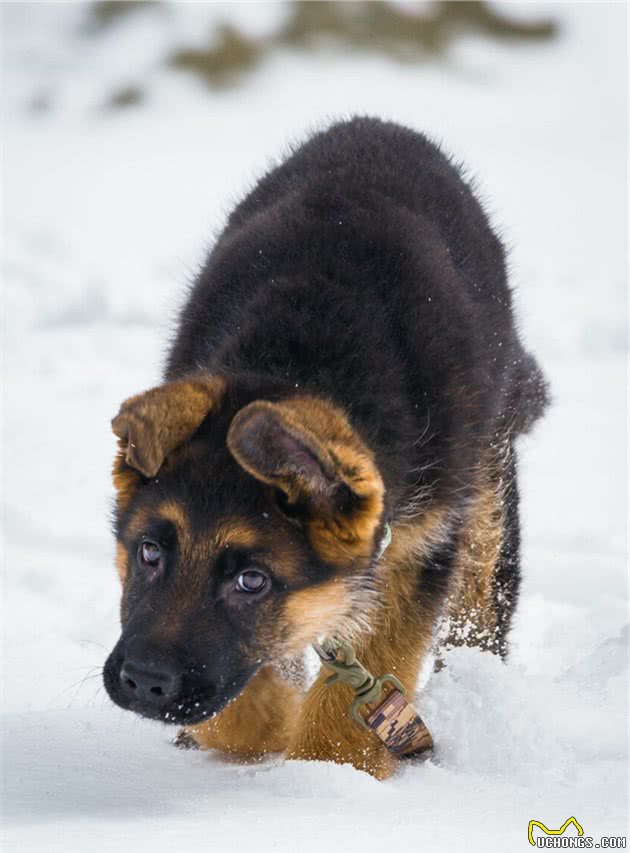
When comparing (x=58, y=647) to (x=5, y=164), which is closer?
(x=58, y=647)

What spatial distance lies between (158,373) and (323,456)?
582 cm

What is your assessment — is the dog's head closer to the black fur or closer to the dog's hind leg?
the black fur

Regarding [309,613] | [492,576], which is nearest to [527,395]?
[492,576]

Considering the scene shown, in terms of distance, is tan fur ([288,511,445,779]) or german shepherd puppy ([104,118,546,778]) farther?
tan fur ([288,511,445,779])

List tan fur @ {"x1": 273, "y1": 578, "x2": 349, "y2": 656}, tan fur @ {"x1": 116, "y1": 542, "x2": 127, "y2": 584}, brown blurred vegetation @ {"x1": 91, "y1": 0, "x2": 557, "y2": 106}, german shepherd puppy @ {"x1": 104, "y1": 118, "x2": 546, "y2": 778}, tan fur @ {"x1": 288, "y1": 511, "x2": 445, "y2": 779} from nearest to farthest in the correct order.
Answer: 1. german shepherd puppy @ {"x1": 104, "y1": 118, "x2": 546, "y2": 778}
2. tan fur @ {"x1": 273, "y1": 578, "x2": 349, "y2": 656}
3. tan fur @ {"x1": 116, "y1": 542, "x2": 127, "y2": 584}
4. tan fur @ {"x1": 288, "y1": 511, "x2": 445, "y2": 779}
5. brown blurred vegetation @ {"x1": 91, "y1": 0, "x2": 557, "y2": 106}

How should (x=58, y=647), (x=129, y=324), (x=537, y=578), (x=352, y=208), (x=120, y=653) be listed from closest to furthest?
(x=120, y=653) → (x=352, y=208) → (x=58, y=647) → (x=537, y=578) → (x=129, y=324)

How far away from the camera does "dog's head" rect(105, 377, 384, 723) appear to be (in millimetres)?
3592

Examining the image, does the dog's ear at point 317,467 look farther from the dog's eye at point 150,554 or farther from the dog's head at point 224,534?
the dog's eye at point 150,554

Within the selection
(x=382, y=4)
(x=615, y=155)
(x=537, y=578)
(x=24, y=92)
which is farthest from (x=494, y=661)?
(x=382, y=4)

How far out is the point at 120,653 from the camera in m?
3.61

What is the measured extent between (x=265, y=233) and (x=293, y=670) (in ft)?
5.46

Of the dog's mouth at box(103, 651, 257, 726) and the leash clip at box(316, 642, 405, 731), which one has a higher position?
the leash clip at box(316, 642, 405, 731)

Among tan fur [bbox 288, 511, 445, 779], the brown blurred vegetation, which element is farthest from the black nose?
the brown blurred vegetation

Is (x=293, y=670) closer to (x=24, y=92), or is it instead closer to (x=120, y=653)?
(x=120, y=653)
